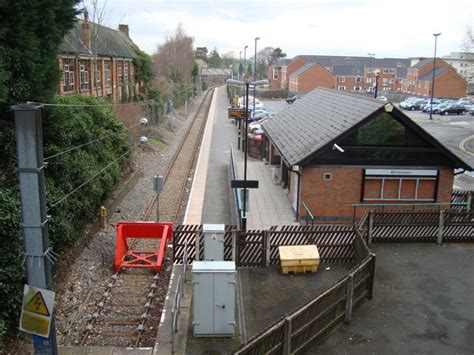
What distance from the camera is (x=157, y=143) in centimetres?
3478

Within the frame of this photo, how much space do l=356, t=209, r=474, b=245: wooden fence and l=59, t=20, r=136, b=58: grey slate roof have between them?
20.3 metres

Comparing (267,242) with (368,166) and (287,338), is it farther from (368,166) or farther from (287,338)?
(368,166)

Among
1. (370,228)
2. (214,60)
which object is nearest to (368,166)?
(370,228)

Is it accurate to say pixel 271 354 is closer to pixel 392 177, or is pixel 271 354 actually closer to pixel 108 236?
pixel 108 236

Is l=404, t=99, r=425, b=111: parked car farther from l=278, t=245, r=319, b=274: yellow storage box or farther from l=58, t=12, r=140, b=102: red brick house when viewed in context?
l=278, t=245, r=319, b=274: yellow storage box

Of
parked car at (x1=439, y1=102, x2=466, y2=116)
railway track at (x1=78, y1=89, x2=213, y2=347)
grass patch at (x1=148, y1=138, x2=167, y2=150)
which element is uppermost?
parked car at (x1=439, y1=102, x2=466, y2=116)

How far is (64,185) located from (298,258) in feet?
21.6

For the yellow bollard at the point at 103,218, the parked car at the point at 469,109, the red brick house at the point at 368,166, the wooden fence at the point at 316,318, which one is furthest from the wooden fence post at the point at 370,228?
the parked car at the point at 469,109

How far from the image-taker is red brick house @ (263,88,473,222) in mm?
17641

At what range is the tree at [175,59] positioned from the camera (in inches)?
2800

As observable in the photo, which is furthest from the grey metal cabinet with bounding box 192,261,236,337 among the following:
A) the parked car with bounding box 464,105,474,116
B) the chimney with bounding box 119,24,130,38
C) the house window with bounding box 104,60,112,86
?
the parked car with bounding box 464,105,474,116

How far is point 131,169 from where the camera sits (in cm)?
2484

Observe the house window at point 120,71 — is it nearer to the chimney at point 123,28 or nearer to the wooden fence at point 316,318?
the chimney at point 123,28

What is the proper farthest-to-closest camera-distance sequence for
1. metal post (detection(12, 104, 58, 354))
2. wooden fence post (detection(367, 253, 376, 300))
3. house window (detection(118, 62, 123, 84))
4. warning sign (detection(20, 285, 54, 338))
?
house window (detection(118, 62, 123, 84))
wooden fence post (detection(367, 253, 376, 300))
warning sign (detection(20, 285, 54, 338))
metal post (detection(12, 104, 58, 354))
